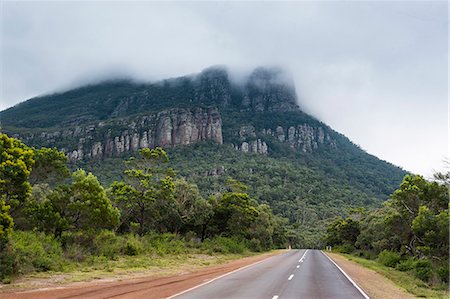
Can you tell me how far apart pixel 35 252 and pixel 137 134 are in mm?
143941

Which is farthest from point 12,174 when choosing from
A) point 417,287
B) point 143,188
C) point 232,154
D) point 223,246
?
point 232,154

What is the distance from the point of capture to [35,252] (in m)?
17.7

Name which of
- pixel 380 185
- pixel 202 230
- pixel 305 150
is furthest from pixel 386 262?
pixel 305 150

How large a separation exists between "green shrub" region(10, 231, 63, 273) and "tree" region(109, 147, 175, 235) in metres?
12.7

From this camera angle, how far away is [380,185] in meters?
149

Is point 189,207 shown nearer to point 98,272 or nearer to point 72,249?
point 72,249

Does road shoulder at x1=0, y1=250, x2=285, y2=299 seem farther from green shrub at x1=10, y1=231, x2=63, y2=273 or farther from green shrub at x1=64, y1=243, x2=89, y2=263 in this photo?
green shrub at x1=64, y1=243, x2=89, y2=263

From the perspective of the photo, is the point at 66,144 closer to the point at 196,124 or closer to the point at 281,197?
the point at 196,124

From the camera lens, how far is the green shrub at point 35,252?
16422 mm

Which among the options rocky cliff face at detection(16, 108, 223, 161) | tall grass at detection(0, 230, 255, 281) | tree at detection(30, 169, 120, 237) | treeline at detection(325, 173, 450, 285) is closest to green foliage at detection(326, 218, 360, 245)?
treeline at detection(325, 173, 450, 285)

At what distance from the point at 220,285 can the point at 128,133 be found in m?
148

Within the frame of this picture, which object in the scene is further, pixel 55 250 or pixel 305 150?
pixel 305 150

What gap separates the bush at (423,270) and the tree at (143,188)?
2087 centimetres

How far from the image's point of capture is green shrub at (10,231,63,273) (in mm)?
16422
